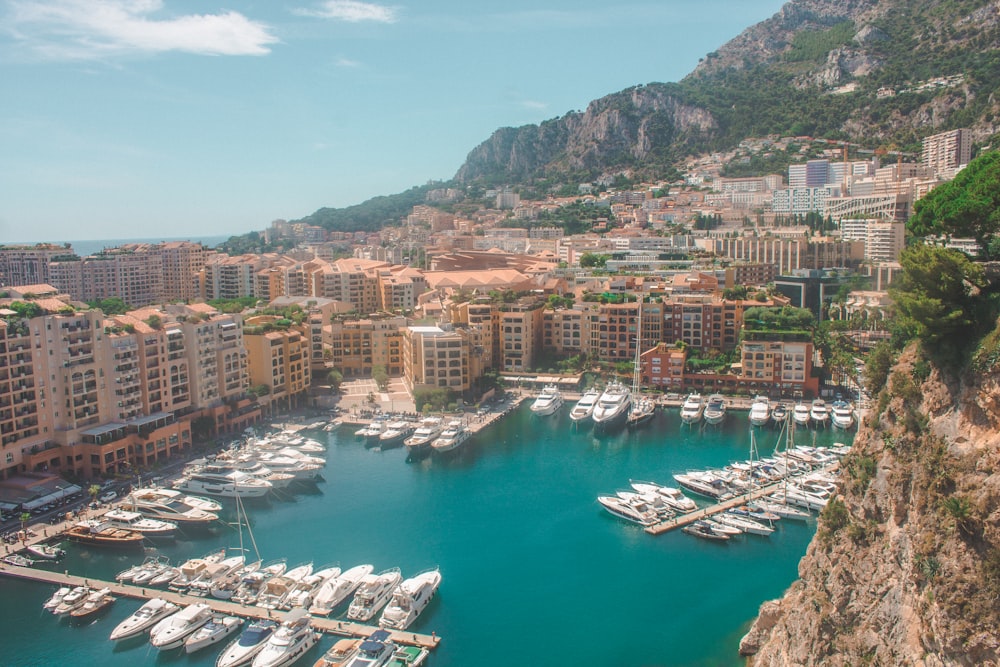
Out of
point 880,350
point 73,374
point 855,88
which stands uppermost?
point 855,88

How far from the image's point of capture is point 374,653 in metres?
14.8

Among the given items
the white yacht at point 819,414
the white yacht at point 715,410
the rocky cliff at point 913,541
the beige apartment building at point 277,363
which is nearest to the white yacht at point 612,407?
the white yacht at point 715,410

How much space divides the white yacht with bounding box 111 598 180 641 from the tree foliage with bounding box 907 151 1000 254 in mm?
15404

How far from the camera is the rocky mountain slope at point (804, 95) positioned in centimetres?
7656

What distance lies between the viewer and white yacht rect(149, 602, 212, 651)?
1572 centimetres

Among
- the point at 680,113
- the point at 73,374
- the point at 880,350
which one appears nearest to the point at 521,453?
the point at 73,374

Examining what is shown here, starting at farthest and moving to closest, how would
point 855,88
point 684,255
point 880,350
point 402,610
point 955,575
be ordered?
point 855,88, point 684,255, point 402,610, point 880,350, point 955,575

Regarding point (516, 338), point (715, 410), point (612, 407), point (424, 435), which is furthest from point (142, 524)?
point (516, 338)

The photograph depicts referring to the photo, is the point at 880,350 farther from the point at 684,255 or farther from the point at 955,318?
the point at 684,255

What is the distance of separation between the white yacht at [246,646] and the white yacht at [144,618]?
1921 millimetres

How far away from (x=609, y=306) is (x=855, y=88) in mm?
64611

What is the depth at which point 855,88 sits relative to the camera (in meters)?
88.9

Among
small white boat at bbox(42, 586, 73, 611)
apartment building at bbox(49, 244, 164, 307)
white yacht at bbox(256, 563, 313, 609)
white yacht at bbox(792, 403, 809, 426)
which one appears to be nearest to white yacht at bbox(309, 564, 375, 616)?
white yacht at bbox(256, 563, 313, 609)

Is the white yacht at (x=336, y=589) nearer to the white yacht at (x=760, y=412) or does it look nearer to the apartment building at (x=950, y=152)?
the white yacht at (x=760, y=412)
